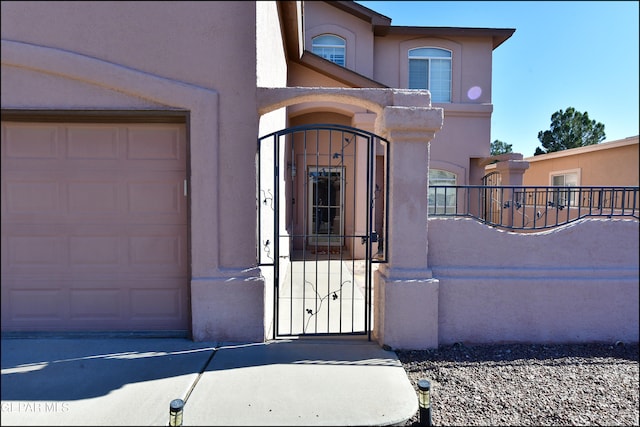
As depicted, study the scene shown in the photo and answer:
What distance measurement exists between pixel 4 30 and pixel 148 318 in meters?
3.47

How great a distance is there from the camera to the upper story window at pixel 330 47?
36.1 ft

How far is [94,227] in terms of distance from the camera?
407cm

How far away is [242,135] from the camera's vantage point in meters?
4.08

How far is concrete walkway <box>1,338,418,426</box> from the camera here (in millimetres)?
2912

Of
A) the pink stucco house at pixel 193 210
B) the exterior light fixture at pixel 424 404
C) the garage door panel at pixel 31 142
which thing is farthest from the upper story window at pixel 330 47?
the exterior light fixture at pixel 424 404

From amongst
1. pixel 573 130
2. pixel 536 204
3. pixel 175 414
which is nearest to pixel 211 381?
pixel 175 414

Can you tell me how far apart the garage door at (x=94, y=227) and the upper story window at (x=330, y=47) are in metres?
8.08

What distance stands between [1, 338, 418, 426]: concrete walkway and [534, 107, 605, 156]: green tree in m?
22.8

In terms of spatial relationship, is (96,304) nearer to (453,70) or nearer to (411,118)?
(411,118)

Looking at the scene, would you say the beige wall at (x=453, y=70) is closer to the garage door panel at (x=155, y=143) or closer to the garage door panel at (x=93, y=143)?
the garage door panel at (x=155, y=143)

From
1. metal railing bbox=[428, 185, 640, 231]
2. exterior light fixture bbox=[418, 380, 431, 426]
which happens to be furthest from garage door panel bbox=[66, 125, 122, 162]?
exterior light fixture bbox=[418, 380, 431, 426]

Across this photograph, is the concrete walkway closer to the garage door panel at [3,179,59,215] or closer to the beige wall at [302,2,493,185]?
the garage door panel at [3,179,59,215]

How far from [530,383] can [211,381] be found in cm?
306

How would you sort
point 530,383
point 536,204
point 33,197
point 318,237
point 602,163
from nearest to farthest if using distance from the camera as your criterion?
1. point 530,383
2. point 33,197
3. point 318,237
4. point 536,204
5. point 602,163
